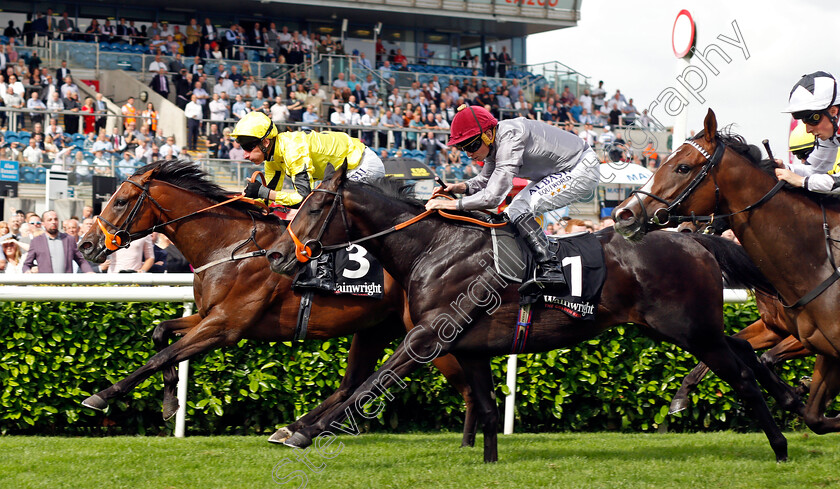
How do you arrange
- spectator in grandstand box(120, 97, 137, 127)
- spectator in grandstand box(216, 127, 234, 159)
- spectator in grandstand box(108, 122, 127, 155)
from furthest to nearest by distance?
spectator in grandstand box(216, 127, 234, 159), spectator in grandstand box(120, 97, 137, 127), spectator in grandstand box(108, 122, 127, 155)

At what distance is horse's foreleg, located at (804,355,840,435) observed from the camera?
15.7 feet

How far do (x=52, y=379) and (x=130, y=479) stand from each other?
6.67 feet

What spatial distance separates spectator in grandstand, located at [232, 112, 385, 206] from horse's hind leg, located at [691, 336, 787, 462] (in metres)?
2.28

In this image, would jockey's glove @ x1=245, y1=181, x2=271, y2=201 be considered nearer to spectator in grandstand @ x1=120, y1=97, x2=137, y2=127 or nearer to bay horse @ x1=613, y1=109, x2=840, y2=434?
bay horse @ x1=613, y1=109, x2=840, y2=434

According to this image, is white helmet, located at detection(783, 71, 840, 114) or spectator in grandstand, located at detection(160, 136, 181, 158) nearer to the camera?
white helmet, located at detection(783, 71, 840, 114)

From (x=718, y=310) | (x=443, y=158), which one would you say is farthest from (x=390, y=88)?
(x=718, y=310)

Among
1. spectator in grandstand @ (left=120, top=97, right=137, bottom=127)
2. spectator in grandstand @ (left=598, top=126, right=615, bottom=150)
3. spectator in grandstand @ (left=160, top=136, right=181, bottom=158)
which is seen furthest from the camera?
spectator in grandstand @ (left=598, top=126, right=615, bottom=150)

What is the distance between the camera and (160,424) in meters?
6.33

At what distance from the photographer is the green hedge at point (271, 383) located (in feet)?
20.2

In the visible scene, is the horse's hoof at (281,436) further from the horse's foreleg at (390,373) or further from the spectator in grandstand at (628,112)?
the spectator in grandstand at (628,112)

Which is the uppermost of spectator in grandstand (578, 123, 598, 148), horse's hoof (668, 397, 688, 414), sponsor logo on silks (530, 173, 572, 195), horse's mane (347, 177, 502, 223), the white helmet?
the white helmet

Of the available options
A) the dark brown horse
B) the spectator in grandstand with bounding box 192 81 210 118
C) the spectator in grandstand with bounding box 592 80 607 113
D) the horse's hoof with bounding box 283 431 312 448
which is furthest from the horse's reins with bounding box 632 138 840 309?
the spectator in grandstand with bounding box 592 80 607 113

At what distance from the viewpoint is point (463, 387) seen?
5.80m

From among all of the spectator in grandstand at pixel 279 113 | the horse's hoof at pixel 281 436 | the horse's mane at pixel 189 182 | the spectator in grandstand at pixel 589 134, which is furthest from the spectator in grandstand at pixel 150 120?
the horse's hoof at pixel 281 436
